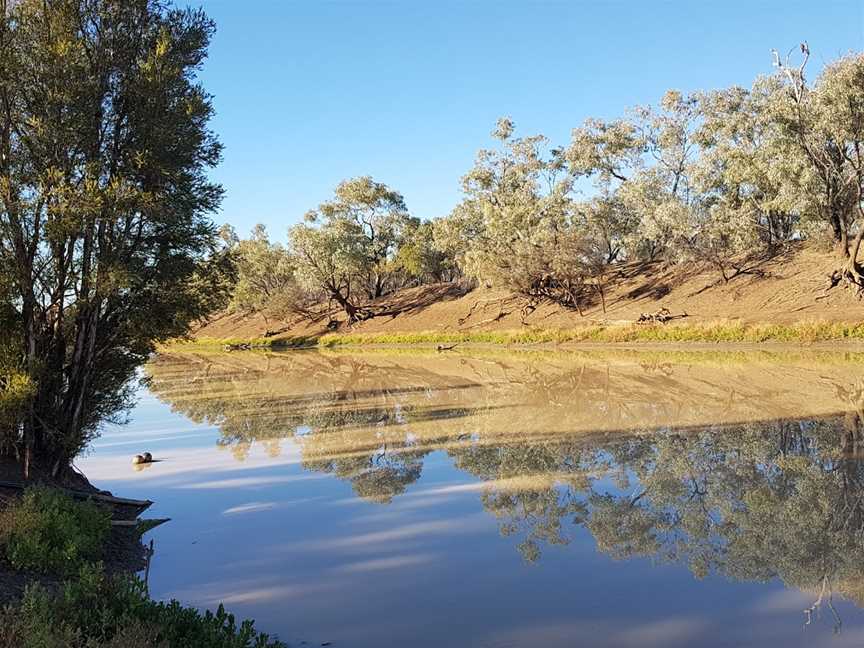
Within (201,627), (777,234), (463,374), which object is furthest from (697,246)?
(201,627)

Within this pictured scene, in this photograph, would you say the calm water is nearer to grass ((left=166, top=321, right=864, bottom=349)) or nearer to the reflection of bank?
the reflection of bank

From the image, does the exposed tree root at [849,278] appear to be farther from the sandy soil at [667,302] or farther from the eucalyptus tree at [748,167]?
the eucalyptus tree at [748,167]

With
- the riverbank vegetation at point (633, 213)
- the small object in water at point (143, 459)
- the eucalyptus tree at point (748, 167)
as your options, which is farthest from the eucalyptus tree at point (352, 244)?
the small object in water at point (143, 459)

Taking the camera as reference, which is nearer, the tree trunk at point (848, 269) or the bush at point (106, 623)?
the bush at point (106, 623)

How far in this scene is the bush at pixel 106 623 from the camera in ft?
17.7

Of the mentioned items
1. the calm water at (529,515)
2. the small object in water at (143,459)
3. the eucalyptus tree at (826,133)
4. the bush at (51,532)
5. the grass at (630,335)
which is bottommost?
the calm water at (529,515)

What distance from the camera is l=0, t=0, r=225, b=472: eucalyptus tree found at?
476 inches

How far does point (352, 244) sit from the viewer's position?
71125 millimetres

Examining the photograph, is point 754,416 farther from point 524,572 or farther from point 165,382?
point 165,382

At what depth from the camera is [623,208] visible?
58469 millimetres

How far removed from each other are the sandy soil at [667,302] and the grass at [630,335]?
1.55 m

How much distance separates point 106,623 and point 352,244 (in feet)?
217

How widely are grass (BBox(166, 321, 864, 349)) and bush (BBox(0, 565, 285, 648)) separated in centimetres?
1580

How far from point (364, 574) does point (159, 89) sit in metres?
9.50
